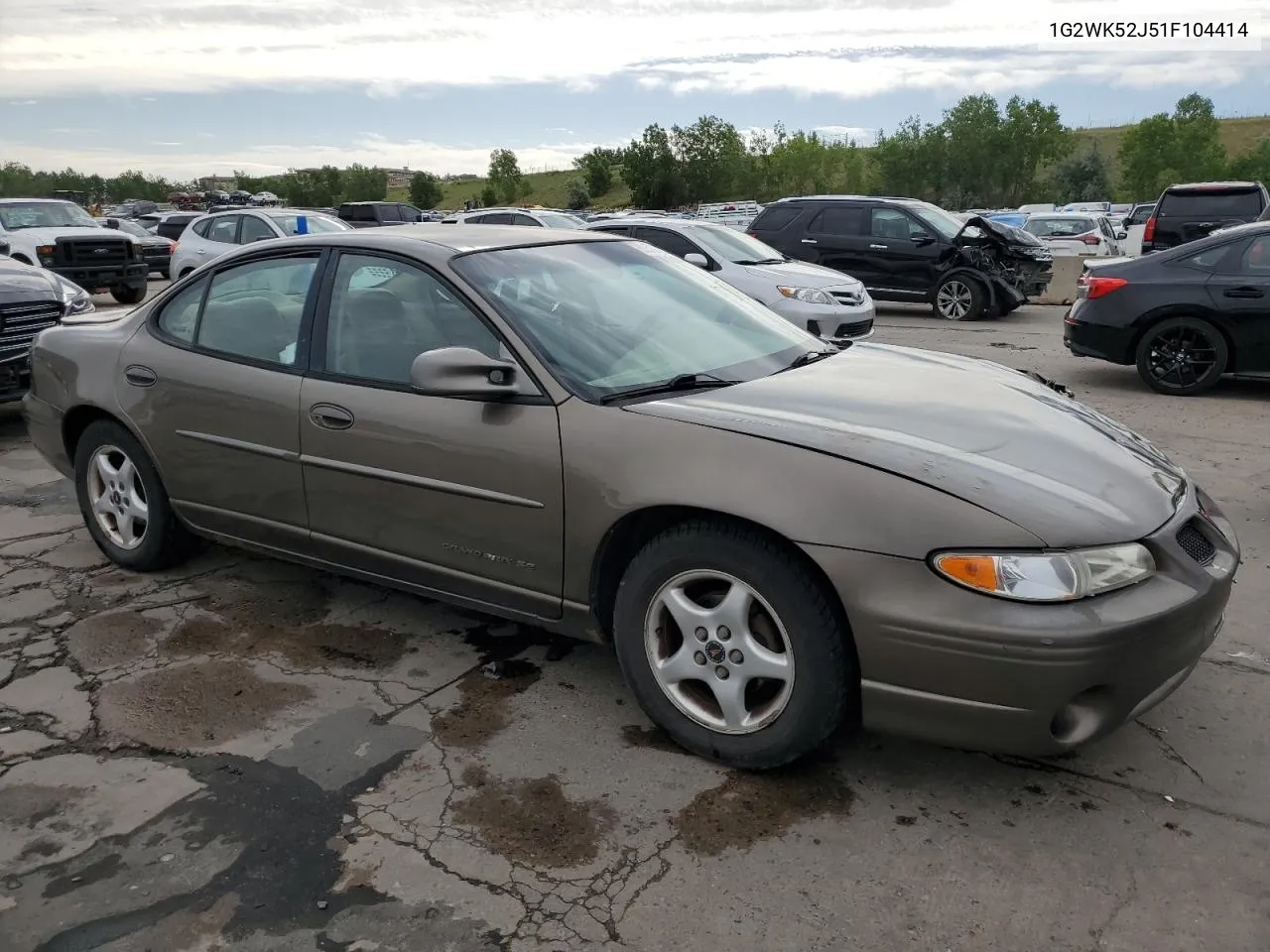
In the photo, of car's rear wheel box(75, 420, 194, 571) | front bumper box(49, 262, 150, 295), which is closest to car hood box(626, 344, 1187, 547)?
car's rear wheel box(75, 420, 194, 571)

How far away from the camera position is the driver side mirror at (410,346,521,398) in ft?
10.5

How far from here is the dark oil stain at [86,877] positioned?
101 inches

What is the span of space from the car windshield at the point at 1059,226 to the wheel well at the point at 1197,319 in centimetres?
1378

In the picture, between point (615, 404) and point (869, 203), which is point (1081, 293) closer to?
point (869, 203)

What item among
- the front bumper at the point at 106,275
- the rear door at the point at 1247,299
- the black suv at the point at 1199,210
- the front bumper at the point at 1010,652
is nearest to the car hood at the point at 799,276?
the rear door at the point at 1247,299

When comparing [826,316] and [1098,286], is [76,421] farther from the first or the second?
[1098,286]

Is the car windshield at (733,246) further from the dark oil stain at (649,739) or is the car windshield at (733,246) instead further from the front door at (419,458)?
the dark oil stain at (649,739)

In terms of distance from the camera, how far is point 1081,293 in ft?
30.5

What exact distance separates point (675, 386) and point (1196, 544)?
160 cm

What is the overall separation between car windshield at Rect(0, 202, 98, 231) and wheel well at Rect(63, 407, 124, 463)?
48.2ft

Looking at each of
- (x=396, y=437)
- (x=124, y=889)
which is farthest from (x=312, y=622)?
(x=124, y=889)

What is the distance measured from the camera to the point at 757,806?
286 centimetres

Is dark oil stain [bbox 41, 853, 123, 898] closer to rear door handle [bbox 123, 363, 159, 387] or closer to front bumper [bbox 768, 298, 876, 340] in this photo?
rear door handle [bbox 123, 363, 159, 387]

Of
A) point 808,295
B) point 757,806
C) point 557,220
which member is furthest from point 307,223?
point 757,806
